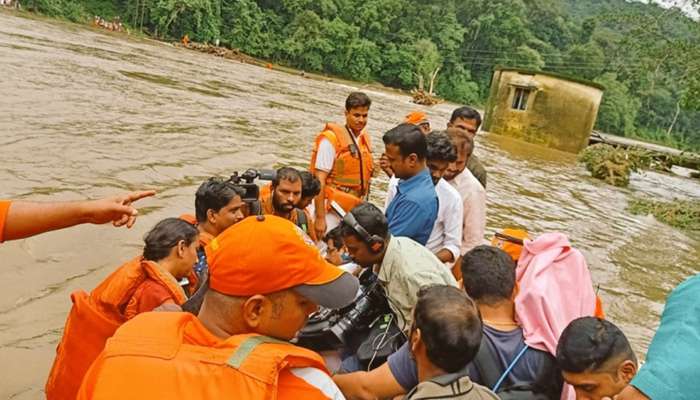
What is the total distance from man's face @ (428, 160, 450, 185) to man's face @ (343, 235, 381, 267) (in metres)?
1.19

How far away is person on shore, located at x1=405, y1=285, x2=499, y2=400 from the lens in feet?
6.06

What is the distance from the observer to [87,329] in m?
2.43

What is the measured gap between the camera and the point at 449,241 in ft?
12.4

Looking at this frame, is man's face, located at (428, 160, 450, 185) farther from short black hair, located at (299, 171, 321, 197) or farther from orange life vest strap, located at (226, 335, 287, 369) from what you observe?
orange life vest strap, located at (226, 335, 287, 369)

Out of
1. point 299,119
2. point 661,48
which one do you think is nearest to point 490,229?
point 299,119

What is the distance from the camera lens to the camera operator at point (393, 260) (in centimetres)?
260

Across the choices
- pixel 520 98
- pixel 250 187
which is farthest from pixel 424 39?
pixel 250 187

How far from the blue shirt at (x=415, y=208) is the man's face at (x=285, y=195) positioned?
1.02 meters

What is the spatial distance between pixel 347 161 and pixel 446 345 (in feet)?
10.5

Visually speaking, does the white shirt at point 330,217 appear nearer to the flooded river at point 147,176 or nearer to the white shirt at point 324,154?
the white shirt at point 324,154

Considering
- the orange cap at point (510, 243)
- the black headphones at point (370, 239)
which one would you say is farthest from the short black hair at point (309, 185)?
the black headphones at point (370, 239)

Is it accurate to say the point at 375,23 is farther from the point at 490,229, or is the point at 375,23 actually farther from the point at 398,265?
the point at 398,265

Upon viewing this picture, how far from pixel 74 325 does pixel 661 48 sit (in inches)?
842

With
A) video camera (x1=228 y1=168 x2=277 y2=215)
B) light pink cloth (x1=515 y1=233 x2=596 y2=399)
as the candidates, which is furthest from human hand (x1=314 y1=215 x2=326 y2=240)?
light pink cloth (x1=515 y1=233 x2=596 y2=399)
